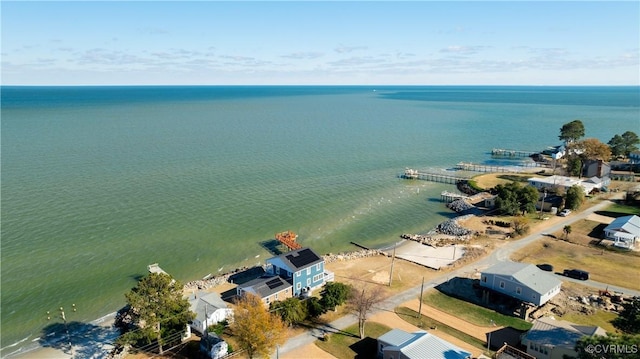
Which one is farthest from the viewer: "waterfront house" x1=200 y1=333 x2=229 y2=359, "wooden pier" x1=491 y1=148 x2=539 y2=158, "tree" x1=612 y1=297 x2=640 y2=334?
"wooden pier" x1=491 y1=148 x2=539 y2=158

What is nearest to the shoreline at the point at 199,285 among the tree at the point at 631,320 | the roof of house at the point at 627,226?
the roof of house at the point at 627,226

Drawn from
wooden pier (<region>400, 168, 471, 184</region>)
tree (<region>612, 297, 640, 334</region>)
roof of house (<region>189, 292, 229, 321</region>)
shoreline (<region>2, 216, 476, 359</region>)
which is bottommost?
shoreline (<region>2, 216, 476, 359</region>)

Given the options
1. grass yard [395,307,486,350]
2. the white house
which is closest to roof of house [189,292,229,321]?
grass yard [395,307,486,350]

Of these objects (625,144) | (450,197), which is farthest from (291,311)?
(625,144)

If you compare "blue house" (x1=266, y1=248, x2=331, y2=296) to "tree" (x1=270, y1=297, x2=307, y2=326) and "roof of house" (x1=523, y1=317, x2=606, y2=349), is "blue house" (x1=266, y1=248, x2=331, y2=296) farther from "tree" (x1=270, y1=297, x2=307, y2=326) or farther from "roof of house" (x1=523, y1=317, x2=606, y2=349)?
"roof of house" (x1=523, y1=317, x2=606, y2=349)

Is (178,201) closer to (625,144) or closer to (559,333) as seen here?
(559,333)

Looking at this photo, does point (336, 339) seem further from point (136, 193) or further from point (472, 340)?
point (136, 193)

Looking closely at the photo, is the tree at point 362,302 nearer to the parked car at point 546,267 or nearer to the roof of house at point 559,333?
the roof of house at point 559,333
